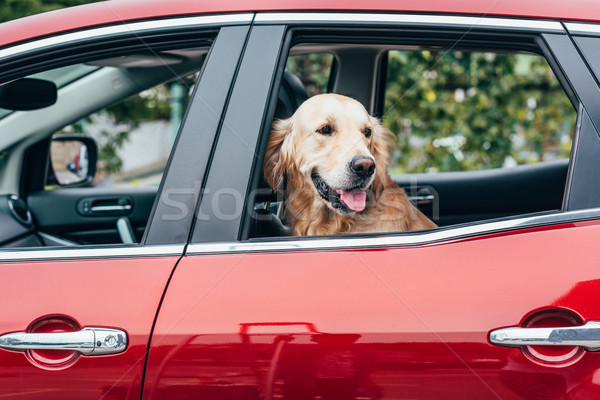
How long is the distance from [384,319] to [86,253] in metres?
0.71

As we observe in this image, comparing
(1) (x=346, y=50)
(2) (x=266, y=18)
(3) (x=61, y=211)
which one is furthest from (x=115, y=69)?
(2) (x=266, y=18)

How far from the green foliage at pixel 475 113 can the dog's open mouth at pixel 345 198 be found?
434 cm

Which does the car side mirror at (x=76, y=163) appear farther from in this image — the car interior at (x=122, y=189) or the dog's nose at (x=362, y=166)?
the dog's nose at (x=362, y=166)

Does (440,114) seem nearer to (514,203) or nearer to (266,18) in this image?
(514,203)

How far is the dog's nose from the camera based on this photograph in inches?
84.3

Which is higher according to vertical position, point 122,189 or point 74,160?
point 74,160

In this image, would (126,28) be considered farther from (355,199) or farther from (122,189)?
(122,189)

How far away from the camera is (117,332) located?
1.27 meters

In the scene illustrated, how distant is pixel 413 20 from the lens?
1492 millimetres

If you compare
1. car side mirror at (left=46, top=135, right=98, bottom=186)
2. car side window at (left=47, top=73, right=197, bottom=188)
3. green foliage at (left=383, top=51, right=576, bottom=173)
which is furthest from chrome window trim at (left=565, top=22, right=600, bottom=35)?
car side window at (left=47, top=73, right=197, bottom=188)

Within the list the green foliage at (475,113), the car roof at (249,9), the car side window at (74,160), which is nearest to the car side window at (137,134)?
the green foliage at (475,113)

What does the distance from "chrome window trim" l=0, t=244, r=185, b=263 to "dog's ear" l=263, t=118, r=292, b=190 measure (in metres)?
0.95

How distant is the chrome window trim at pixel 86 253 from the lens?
1.38 meters

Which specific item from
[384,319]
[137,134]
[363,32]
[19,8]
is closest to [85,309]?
[384,319]
